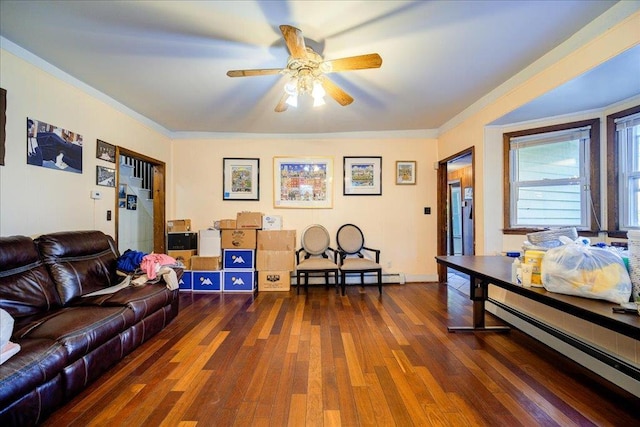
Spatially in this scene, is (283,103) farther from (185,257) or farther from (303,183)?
(185,257)

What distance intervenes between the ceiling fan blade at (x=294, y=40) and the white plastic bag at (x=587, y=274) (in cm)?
208

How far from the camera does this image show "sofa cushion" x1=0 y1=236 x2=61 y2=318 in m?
1.77

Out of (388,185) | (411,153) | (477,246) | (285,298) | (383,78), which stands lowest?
(285,298)

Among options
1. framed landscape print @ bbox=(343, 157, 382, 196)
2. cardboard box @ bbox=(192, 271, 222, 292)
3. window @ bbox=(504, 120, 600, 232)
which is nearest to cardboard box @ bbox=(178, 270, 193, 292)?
cardboard box @ bbox=(192, 271, 222, 292)

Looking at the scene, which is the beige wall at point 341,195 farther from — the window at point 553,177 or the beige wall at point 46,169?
the window at point 553,177

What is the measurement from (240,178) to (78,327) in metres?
3.05

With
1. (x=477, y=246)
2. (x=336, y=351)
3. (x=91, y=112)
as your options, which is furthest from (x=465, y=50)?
(x=91, y=112)

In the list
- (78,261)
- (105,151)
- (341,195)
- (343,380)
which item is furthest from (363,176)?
(78,261)

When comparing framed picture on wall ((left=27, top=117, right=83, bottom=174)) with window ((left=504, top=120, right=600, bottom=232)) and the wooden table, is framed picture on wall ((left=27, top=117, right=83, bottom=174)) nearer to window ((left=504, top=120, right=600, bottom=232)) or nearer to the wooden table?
the wooden table

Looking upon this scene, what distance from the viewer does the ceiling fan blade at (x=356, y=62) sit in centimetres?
186

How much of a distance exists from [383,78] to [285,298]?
9.62ft

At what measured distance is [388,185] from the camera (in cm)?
436

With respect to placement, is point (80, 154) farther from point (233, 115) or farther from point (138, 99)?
point (233, 115)

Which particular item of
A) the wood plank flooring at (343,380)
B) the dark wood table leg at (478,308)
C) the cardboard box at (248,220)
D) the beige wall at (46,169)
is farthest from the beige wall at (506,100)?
the beige wall at (46,169)
